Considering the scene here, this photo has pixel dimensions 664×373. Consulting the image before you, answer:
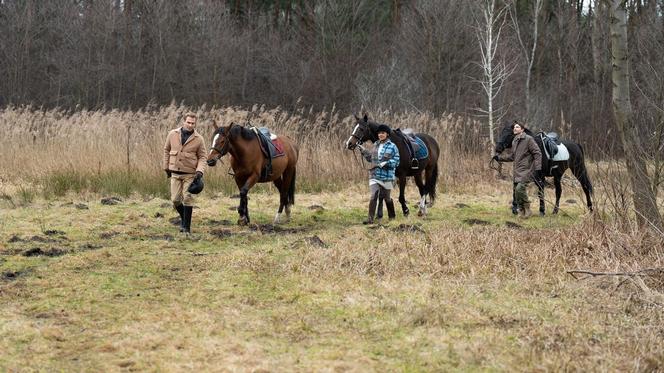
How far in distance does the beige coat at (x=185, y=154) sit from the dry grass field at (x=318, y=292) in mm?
993

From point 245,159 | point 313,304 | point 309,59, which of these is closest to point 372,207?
point 245,159

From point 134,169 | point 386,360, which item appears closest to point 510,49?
point 134,169

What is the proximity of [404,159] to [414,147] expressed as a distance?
0.45 metres

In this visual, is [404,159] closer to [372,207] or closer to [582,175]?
[372,207]

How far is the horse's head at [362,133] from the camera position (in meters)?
13.4

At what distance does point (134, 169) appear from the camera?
1634 cm

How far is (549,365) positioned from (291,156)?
369 inches

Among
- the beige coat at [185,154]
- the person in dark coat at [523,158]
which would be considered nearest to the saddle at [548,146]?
the person in dark coat at [523,158]

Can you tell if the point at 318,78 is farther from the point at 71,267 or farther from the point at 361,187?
the point at 71,267

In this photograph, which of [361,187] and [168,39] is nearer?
[361,187]

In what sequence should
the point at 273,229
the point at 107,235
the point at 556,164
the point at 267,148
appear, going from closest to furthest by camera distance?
the point at 107,235
the point at 273,229
the point at 267,148
the point at 556,164

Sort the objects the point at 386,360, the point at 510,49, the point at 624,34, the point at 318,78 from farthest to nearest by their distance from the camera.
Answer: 1. the point at 318,78
2. the point at 510,49
3. the point at 624,34
4. the point at 386,360

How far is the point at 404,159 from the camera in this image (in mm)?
13945

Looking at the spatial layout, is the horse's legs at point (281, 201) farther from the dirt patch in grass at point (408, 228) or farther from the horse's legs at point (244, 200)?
the dirt patch in grass at point (408, 228)
